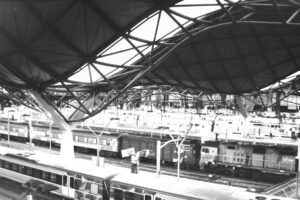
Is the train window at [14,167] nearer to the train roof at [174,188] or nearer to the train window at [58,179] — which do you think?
the train window at [58,179]

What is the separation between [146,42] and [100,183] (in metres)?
11.1

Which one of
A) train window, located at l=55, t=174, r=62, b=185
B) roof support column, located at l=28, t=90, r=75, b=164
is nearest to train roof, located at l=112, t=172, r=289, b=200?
train window, located at l=55, t=174, r=62, b=185

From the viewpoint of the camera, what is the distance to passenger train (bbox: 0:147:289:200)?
18250 mm

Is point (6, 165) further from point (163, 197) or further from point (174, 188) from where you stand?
point (174, 188)

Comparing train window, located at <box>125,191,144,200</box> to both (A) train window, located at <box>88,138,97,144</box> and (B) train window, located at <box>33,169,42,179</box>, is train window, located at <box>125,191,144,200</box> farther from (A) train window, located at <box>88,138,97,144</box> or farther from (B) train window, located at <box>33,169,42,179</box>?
(A) train window, located at <box>88,138,97,144</box>

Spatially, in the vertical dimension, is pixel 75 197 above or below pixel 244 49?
below

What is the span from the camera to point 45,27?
21359mm

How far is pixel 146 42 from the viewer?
26734 mm

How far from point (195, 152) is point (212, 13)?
17.4 meters

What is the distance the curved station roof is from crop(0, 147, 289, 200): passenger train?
22.8 feet

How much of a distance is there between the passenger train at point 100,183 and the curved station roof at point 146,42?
6.95m

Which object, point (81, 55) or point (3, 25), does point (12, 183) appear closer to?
point (81, 55)

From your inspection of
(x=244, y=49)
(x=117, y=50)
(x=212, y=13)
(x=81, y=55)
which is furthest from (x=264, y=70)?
(x=81, y=55)

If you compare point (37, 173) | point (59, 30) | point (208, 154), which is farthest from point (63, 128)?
point (208, 154)
